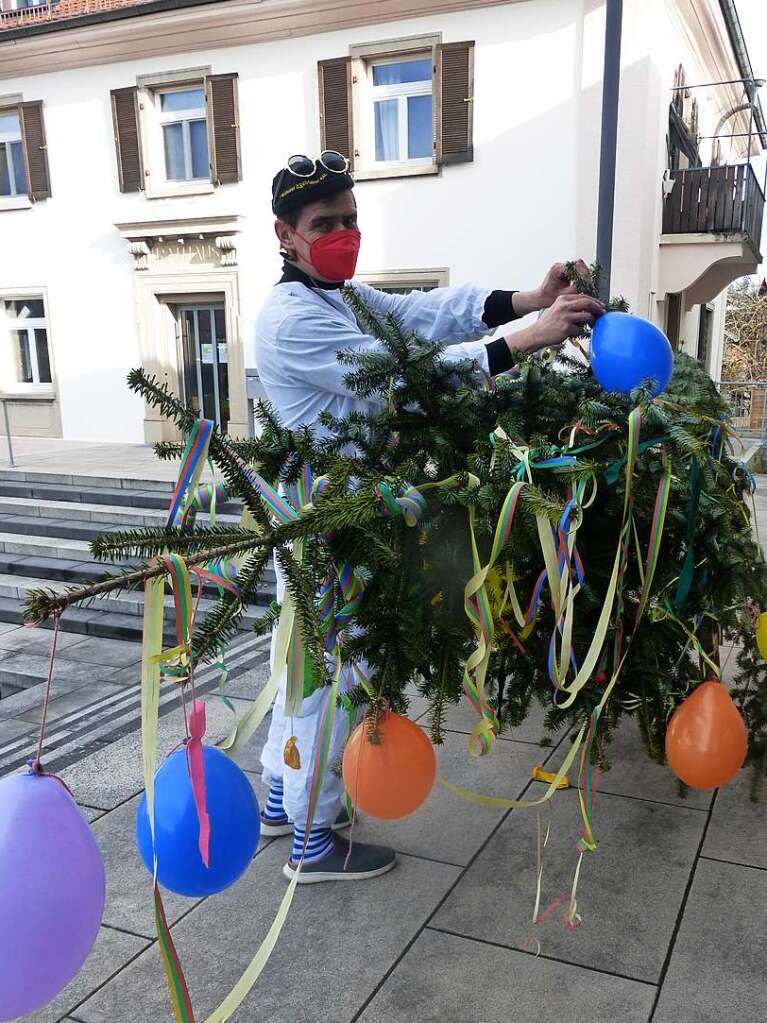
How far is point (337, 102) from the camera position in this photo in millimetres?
10539

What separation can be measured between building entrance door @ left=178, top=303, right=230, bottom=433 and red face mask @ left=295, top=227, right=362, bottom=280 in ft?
32.8

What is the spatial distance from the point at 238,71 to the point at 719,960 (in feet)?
38.2

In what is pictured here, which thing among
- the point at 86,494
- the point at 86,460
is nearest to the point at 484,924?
the point at 86,494

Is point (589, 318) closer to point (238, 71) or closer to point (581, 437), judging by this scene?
point (581, 437)

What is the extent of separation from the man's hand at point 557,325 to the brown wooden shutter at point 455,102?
9.16 m

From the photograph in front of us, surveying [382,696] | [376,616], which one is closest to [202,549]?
[376,616]

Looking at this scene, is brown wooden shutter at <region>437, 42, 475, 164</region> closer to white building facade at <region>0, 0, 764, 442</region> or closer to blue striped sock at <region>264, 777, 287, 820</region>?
white building facade at <region>0, 0, 764, 442</region>

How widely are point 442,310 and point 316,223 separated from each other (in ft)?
1.52

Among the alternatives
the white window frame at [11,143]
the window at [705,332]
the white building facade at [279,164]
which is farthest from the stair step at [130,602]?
the window at [705,332]

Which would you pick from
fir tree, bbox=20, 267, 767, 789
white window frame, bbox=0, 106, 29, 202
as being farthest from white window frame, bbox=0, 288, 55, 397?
fir tree, bbox=20, 267, 767, 789

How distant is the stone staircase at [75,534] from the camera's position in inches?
223

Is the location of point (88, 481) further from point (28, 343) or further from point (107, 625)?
point (28, 343)

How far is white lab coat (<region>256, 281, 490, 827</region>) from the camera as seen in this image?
81.0 inches

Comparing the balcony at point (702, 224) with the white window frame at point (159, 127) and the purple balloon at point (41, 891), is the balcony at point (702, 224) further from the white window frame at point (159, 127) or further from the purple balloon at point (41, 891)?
the purple balloon at point (41, 891)
